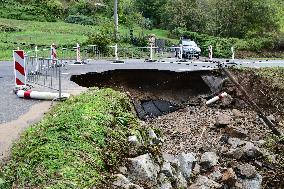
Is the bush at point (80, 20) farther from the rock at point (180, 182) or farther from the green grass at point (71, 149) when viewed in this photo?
the rock at point (180, 182)

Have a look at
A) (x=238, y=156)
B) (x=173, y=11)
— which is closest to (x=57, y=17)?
(x=173, y=11)

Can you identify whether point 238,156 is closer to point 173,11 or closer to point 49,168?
point 49,168

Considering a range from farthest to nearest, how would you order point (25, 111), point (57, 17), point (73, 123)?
point (57, 17), point (25, 111), point (73, 123)

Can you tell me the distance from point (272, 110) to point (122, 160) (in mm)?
10887

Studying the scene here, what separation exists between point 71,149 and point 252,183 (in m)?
5.12

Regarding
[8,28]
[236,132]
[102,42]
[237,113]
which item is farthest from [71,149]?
[8,28]

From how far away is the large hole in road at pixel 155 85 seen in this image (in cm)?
1700

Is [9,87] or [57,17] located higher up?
[57,17]

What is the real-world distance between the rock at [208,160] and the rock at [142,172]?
144 inches

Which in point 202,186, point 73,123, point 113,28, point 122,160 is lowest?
point 202,186

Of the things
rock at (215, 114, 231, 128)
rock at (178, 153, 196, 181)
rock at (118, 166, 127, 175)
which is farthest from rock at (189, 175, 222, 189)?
rock at (215, 114, 231, 128)

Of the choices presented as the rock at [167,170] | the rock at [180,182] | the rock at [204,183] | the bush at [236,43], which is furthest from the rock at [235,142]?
the bush at [236,43]

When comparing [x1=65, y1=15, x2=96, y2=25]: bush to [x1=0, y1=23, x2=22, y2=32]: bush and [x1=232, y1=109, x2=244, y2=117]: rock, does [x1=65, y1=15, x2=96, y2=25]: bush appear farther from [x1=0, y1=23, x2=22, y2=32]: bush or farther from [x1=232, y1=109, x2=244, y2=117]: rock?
[x1=232, y1=109, x2=244, y2=117]: rock

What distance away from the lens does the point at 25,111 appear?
10227 mm
